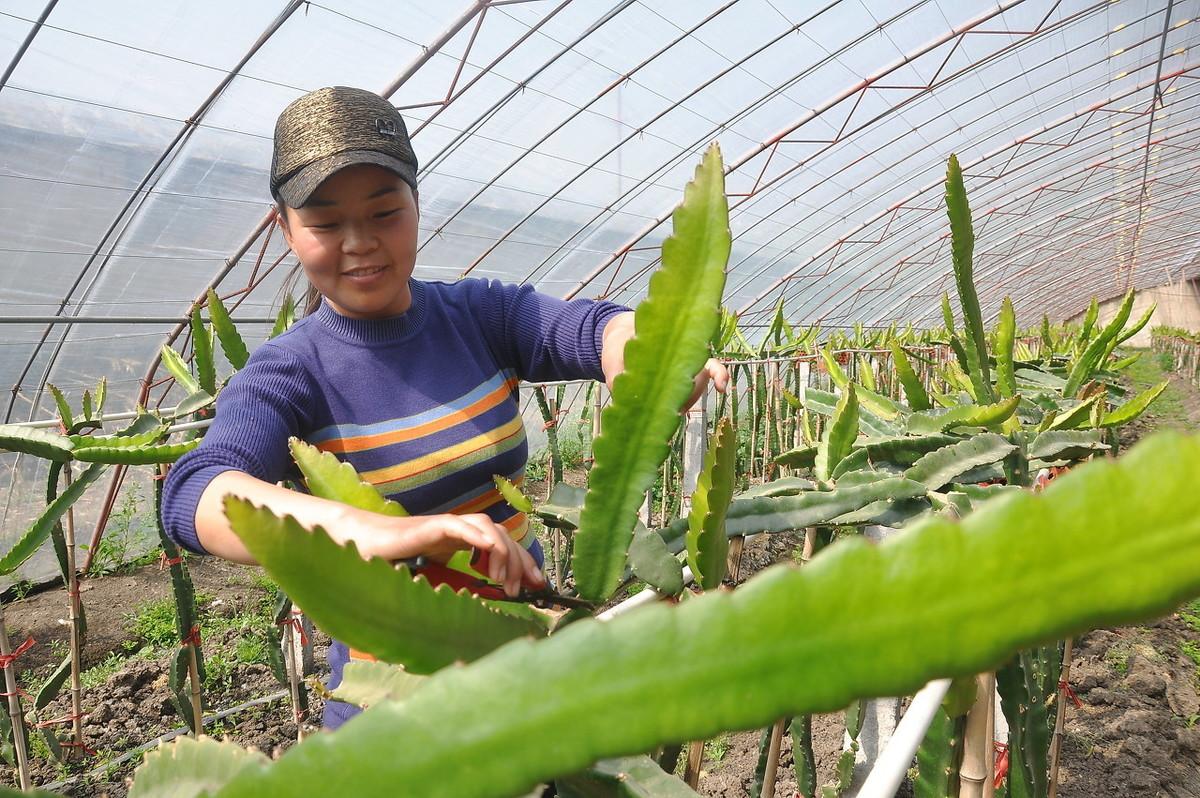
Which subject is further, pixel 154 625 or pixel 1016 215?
pixel 1016 215

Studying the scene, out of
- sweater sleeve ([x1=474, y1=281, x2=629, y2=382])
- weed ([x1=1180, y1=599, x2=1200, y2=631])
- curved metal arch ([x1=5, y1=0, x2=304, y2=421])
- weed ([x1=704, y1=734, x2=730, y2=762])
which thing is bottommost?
weed ([x1=1180, y1=599, x2=1200, y2=631])

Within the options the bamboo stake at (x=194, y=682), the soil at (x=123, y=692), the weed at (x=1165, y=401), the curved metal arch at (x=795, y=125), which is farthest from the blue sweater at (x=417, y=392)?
the curved metal arch at (x=795, y=125)

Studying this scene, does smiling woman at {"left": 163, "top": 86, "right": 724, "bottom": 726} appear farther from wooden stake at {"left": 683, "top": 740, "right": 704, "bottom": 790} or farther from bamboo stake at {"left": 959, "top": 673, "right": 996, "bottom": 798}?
bamboo stake at {"left": 959, "top": 673, "right": 996, "bottom": 798}

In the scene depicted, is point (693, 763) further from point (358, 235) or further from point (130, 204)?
point (130, 204)

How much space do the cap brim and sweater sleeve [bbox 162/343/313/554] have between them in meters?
0.20

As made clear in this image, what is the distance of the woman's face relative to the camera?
0.89 meters

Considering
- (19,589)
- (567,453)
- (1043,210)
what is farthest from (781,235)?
(19,589)

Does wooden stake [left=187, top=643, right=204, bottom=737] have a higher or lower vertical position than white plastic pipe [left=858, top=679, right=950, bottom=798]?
higher

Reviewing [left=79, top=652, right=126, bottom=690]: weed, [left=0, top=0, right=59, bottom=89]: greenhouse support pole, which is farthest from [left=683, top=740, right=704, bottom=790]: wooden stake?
[left=0, top=0, right=59, bottom=89]: greenhouse support pole

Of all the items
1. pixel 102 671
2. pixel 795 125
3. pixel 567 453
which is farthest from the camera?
pixel 795 125

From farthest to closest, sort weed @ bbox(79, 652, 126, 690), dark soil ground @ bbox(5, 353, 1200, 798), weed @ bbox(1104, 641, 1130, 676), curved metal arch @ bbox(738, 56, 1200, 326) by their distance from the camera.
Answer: curved metal arch @ bbox(738, 56, 1200, 326)
weed @ bbox(79, 652, 126, 690)
weed @ bbox(1104, 641, 1130, 676)
dark soil ground @ bbox(5, 353, 1200, 798)

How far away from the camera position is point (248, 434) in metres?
0.78

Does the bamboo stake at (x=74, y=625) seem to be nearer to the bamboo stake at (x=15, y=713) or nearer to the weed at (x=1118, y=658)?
the bamboo stake at (x=15, y=713)

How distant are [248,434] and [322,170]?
32cm
